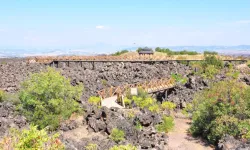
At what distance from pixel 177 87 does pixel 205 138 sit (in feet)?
65.9

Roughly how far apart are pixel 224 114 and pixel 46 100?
16446 mm

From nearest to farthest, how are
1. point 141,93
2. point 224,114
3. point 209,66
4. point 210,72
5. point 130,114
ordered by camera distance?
point 224,114, point 130,114, point 141,93, point 210,72, point 209,66

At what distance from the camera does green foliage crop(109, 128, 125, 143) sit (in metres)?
25.3

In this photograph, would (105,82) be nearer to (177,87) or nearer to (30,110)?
(177,87)

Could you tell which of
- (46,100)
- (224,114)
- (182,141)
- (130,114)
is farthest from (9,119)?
(224,114)

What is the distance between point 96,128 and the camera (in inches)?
1096

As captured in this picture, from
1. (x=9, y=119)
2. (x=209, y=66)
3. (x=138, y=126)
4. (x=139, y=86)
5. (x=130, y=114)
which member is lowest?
(x=138, y=126)

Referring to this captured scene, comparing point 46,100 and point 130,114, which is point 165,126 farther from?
point 46,100

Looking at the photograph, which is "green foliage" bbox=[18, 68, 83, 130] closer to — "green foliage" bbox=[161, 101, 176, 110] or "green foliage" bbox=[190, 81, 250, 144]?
"green foliage" bbox=[190, 81, 250, 144]

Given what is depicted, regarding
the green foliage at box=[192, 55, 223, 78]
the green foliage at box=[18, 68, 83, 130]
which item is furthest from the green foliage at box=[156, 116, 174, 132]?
the green foliage at box=[192, 55, 223, 78]

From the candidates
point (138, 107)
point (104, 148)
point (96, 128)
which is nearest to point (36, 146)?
point (104, 148)

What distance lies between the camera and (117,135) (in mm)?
25578

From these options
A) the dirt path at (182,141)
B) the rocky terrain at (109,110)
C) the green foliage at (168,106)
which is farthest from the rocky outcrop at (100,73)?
the dirt path at (182,141)

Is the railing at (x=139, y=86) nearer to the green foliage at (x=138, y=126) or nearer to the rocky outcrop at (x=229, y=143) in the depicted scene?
the green foliage at (x=138, y=126)
